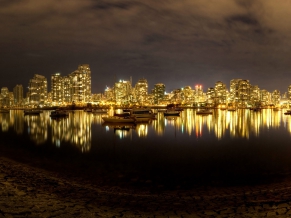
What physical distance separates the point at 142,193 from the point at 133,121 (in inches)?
1450

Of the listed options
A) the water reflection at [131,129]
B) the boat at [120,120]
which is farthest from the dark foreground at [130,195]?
the boat at [120,120]

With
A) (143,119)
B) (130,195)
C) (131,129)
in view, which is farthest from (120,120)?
(130,195)

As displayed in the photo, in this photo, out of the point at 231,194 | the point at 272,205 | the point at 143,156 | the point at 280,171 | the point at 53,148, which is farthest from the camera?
the point at 53,148

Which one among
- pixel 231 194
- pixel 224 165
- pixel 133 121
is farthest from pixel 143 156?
pixel 133 121

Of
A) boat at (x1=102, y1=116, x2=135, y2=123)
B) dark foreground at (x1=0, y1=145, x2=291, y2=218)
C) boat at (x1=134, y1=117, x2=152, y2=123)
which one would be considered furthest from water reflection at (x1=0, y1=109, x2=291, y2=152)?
dark foreground at (x1=0, y1=145, x2=291, y2=218)

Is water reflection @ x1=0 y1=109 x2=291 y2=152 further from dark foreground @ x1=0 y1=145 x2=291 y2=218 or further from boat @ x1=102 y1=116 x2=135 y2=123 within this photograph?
dark foreground @ x1=0 y1=145 x2=291 y2=218

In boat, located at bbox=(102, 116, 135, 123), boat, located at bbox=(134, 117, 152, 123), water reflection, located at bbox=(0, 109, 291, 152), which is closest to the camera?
water reflection, located at bbox=(0, 109, 291, 152)

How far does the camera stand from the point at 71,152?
68.7 feet

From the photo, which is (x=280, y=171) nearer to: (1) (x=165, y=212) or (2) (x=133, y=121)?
(1) (x=165, y=212)

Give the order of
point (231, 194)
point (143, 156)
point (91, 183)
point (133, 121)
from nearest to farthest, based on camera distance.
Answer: point (231, 194), point (91, 183), point (143, 156), point (133, 121)

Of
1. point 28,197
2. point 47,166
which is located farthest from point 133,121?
point 28,197

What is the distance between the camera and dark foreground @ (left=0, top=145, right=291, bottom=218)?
764 centimetres

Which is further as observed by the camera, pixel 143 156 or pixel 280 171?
pixel 143 156

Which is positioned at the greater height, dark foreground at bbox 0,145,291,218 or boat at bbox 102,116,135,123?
boat at bbox 102,116,135,123
